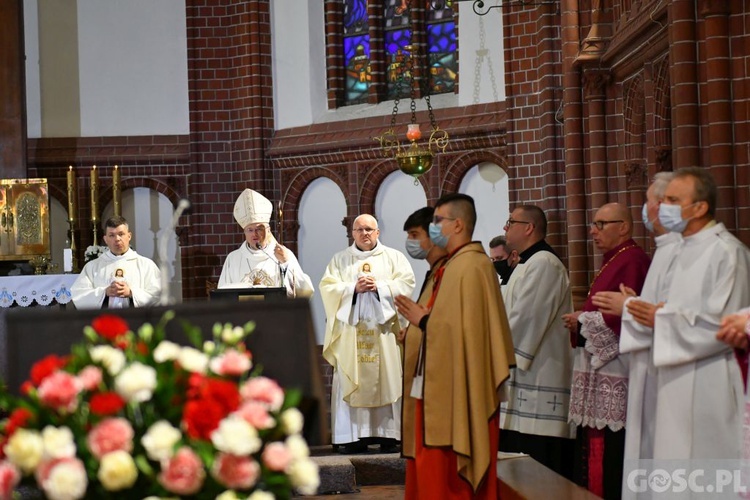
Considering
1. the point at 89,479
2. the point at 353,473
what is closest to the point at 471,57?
the point at 353,473

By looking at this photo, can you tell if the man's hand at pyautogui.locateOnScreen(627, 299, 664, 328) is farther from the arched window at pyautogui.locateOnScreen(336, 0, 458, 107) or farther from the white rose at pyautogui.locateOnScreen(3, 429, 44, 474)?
the arched window at pyautogui.locateOnScreen(336, 0, 458, 107)

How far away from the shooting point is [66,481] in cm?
199

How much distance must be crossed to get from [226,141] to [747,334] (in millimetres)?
10142

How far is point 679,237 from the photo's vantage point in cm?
509

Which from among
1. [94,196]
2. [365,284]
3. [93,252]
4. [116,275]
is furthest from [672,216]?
[94,196]

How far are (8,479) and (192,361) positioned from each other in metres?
0.41

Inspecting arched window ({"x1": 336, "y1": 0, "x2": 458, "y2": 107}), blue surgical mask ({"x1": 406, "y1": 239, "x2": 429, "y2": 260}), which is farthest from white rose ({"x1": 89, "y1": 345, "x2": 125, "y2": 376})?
arched window ({"x1": 336, "y1": 0, "x2": 458, "y2": 107})

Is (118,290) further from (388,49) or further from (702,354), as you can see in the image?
(388,49)

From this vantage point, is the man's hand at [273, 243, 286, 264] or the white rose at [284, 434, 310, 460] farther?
the man's hand at [273, 243, 286, 264]

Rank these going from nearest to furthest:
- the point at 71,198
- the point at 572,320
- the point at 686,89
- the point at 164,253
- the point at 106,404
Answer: the point at 106,404 → the point at 164,253 → the point at 572,320 → the point at 686,89 → the point at 71,198

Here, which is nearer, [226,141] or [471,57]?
[471,57]

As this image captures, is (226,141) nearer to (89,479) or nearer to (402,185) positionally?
(402,185)

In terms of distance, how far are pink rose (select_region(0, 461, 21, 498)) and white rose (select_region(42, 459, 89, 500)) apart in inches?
2.3

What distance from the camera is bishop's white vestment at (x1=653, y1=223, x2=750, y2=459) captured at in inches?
183
